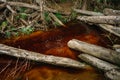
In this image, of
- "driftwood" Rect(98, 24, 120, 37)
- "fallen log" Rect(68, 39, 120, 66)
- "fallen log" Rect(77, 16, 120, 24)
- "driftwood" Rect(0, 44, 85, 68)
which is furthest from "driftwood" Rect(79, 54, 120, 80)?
"fallen log" Rect(77, 16, 120, 24)

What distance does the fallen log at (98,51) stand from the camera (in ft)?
18.8

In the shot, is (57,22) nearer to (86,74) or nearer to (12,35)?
(12,35)

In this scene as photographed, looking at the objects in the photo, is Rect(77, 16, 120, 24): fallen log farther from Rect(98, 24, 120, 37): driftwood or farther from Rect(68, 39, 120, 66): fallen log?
Rect(68, 39, 120, 66): fallen log

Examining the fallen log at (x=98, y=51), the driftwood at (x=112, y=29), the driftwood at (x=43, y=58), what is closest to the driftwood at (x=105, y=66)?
the fallen log at (x=98, y=51)

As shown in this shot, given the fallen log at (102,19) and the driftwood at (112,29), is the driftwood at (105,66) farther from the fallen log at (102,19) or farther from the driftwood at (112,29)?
the fallen log at (102,19)

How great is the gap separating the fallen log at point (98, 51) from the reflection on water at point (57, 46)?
347mm

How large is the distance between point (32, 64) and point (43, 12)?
2.95m

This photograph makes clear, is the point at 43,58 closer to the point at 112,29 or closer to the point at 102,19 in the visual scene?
the point at 112,29

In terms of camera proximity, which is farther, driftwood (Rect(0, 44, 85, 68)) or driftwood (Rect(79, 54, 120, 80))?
driftwood (Rect(0, 44, 85, 68))

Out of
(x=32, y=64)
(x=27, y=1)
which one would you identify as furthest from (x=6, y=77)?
(x=27, y=1)

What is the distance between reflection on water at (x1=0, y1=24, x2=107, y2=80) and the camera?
240 inches

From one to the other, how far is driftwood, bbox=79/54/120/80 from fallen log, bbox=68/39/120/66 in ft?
0.39

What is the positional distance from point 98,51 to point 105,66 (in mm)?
565

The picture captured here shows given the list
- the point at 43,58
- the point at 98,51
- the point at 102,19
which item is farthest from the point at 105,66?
the point at 102,19
